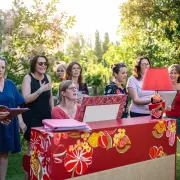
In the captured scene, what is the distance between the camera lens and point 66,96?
303cm

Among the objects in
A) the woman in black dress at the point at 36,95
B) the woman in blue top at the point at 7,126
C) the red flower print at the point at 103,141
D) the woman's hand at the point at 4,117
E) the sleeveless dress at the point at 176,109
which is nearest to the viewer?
the red flower print at the point at 103,141

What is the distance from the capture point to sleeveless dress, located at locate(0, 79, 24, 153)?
10.3ft

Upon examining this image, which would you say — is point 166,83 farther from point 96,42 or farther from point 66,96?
point 96,42

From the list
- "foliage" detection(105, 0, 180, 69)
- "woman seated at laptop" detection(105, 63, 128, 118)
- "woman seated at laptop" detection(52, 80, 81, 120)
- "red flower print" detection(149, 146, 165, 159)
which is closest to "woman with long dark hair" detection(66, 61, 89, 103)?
"woman seated at laptop" detection(105, 63, 128, 118)

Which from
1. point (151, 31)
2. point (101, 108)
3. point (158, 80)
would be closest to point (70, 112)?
point (101, 108)

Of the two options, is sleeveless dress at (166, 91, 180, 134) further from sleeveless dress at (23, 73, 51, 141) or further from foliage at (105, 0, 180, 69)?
foliage at (105, 0, 180, 69)

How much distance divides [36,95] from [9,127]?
0.46 metres

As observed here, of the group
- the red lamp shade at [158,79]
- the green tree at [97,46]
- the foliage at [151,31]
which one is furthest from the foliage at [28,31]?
the green tree at [97,46]

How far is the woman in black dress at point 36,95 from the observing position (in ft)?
11.6

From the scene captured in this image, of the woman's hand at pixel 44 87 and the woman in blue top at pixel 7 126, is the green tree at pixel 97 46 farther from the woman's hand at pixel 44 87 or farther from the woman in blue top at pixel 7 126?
the woman in blue top at pixel 7 126

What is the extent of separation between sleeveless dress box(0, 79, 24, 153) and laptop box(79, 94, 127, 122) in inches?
34.5

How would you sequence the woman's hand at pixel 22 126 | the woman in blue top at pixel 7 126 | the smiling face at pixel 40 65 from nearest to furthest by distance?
the woman in blue top at pixel 7 126
the woman's hand at pixel 22 126
the smiling face at pixel 40 65

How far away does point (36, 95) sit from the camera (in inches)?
137

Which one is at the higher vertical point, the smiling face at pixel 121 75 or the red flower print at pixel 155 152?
the smiling face at pixel 121 75
